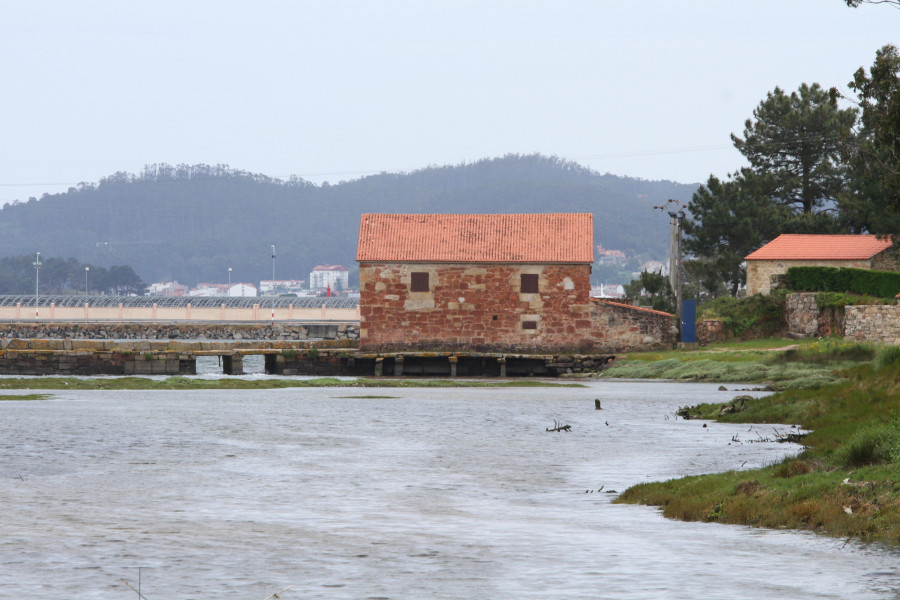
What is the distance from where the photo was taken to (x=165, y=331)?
84.3 meters

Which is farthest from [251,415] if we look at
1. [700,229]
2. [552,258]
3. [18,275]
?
[18,275]

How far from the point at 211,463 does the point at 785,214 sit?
5352 cm

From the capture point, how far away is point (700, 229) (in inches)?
2640

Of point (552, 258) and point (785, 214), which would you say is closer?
point (552, 258)

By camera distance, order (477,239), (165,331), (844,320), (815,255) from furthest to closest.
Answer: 1. (165,331)
2. (815,255)
3. (477,239)
4. (844,320)

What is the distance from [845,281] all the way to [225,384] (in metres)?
25.8

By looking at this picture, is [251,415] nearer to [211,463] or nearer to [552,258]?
[211,463]

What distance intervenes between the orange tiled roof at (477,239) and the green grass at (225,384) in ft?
22.6

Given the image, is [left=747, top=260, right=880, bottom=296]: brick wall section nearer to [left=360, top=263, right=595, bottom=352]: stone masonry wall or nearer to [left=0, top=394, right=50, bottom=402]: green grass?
[left=360, top=263, right=595, bottom=352]: stone masonry wall

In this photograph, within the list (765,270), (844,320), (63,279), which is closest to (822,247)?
(765,270)

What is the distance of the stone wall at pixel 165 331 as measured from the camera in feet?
273

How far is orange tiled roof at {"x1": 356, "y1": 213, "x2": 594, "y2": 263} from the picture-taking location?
4756 cm

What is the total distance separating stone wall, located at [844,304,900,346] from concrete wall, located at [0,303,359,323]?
5814 cm

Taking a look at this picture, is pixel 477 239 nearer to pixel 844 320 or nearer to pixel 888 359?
pixel 844 320
